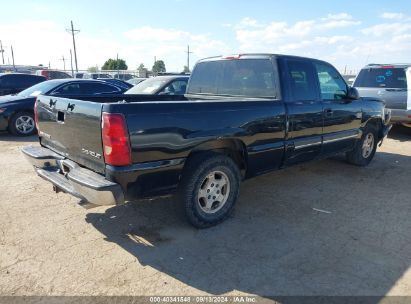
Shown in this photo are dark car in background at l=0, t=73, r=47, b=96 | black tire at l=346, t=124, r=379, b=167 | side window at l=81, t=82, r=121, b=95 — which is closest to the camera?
black tire at l=346, t=124, r=379, b=167

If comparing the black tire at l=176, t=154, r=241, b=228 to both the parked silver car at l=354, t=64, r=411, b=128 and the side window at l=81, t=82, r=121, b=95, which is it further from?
the side window at l=81, t=82, r=121, b=95

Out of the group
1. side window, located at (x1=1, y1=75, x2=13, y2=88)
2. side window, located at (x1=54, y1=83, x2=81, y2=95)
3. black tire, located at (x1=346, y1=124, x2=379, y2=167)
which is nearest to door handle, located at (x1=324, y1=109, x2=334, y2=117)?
black tire, located at (x1=346, y1=124, x2=379, y2=167)

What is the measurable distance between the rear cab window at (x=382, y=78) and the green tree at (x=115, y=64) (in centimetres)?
6371

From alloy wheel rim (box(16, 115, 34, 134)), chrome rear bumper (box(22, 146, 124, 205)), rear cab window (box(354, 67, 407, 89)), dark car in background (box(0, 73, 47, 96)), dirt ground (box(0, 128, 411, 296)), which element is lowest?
dirt ground (box(0, 128, 411, 296))

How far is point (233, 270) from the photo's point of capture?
121 inches

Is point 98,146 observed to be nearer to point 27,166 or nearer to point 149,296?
point 149,296

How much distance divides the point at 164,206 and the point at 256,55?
2.33 metres

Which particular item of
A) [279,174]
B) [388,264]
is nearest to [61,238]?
[388,264]

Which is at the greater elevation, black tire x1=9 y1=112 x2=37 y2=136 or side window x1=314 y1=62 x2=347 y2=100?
side window x1=314 y1=62 x2=347 y2=100

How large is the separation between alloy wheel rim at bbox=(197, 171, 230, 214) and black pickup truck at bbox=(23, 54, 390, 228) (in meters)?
0.01

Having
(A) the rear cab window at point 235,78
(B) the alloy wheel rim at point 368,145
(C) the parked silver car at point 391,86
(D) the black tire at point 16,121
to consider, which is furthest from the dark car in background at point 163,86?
(C) the parked silver car at point 391,86

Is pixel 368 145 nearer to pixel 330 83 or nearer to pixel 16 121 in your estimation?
pixel 330 83

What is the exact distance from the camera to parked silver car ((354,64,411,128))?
28.9 ft

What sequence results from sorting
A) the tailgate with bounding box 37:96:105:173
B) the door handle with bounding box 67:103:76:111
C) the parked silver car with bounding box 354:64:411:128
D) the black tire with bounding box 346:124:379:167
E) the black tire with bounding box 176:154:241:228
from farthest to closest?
the parked silver car with bounding box 354:64:411:128 → the black tire with bounding box 346:124:379:167 → the black tire with bounding box 176:154:241:228 → the door handle with bounding box 67:103:76:111 → the tailgate with bounding box 37:96:105:173
